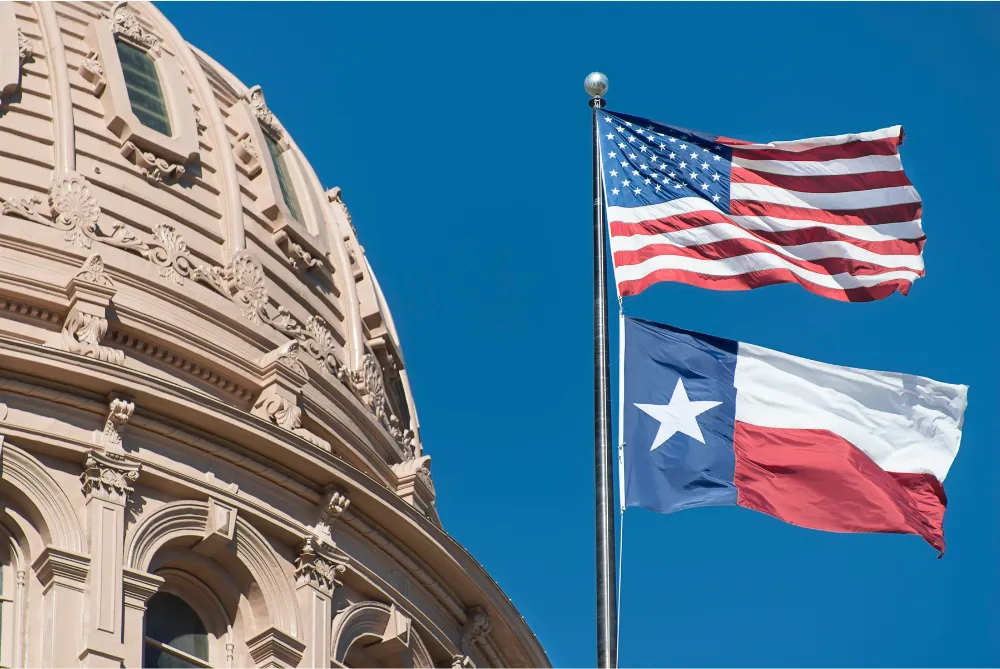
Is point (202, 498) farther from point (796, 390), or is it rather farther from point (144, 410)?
point (796, 390)

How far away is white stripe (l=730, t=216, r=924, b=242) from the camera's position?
31266 millimetres

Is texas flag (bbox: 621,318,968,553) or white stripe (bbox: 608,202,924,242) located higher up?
white stripe (bbox: 608,202,924,242)

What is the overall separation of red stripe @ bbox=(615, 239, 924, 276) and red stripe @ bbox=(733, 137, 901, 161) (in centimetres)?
134

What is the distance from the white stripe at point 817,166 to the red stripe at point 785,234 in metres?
0.78

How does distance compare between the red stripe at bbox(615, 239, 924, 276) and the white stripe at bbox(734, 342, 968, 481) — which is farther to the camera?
the red stripe at bbox(615, 239, 924, 276)

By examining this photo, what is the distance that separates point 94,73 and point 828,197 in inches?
711

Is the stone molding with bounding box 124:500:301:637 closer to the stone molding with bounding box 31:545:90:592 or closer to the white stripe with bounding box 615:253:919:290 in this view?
the stone molding with bounding box 31:545:90:592

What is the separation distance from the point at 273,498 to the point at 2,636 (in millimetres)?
5245

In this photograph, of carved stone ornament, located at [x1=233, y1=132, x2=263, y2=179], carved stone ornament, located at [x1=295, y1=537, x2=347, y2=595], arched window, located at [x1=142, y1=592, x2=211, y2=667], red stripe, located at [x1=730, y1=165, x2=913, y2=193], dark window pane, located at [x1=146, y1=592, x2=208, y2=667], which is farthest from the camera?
carved stone ornament, located at [x1=233, y1=132, x2=263, y2=179]

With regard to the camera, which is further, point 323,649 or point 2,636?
point 323,649

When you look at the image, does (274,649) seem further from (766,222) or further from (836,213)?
(836,213)

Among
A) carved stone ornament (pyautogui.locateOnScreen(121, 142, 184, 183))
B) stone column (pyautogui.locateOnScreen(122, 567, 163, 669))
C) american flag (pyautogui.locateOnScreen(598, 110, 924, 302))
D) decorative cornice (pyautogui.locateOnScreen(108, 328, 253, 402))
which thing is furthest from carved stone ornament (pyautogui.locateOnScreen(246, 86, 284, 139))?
american flag (pyautogui.locateOnScreen(598, 110, 924, 302))

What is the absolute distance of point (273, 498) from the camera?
40.3 meters

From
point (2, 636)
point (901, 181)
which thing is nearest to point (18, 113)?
point (2, 636)
